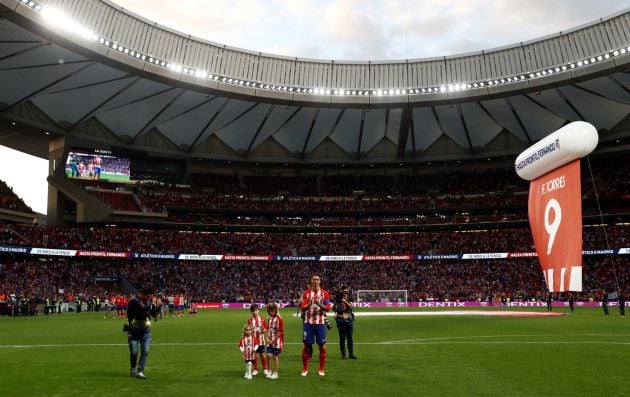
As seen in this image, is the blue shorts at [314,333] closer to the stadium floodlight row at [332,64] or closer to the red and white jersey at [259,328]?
the red and white jersey at [259,328]

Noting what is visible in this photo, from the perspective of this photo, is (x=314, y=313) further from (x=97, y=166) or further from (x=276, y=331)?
(x=97, y=166)

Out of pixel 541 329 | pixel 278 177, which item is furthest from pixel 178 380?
pixel 278 177

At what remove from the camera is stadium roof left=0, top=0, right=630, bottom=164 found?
43469 mm

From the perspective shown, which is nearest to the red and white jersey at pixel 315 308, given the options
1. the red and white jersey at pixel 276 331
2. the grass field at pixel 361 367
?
the red and white jersey at pixel 276 331

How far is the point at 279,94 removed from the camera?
52.3 metres

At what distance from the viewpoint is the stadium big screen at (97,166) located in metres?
61.6

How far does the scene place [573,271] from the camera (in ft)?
50.8

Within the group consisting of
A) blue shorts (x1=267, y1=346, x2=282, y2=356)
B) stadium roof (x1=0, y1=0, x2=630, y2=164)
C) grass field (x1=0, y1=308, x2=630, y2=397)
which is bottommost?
grass field (x1=0, y1=308, x2=630, y2=397)

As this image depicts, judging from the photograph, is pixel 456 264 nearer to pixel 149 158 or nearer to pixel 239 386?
pixel 149 158

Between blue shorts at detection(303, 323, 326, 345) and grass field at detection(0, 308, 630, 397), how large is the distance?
74 centimetres

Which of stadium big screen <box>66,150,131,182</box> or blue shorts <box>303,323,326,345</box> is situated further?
stadium big screen <box>66,150,131,182</box>

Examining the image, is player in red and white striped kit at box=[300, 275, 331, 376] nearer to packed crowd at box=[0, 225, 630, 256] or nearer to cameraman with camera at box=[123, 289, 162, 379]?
cameraman with camera at box=[123, 289, 162, 379]

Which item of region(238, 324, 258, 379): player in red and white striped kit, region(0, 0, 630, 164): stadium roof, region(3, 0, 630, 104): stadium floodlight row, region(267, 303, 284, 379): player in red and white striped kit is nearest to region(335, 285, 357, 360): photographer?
region(267, 303, 284, 379): player in red and white striped kit

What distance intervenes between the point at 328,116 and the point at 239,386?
174 feet
